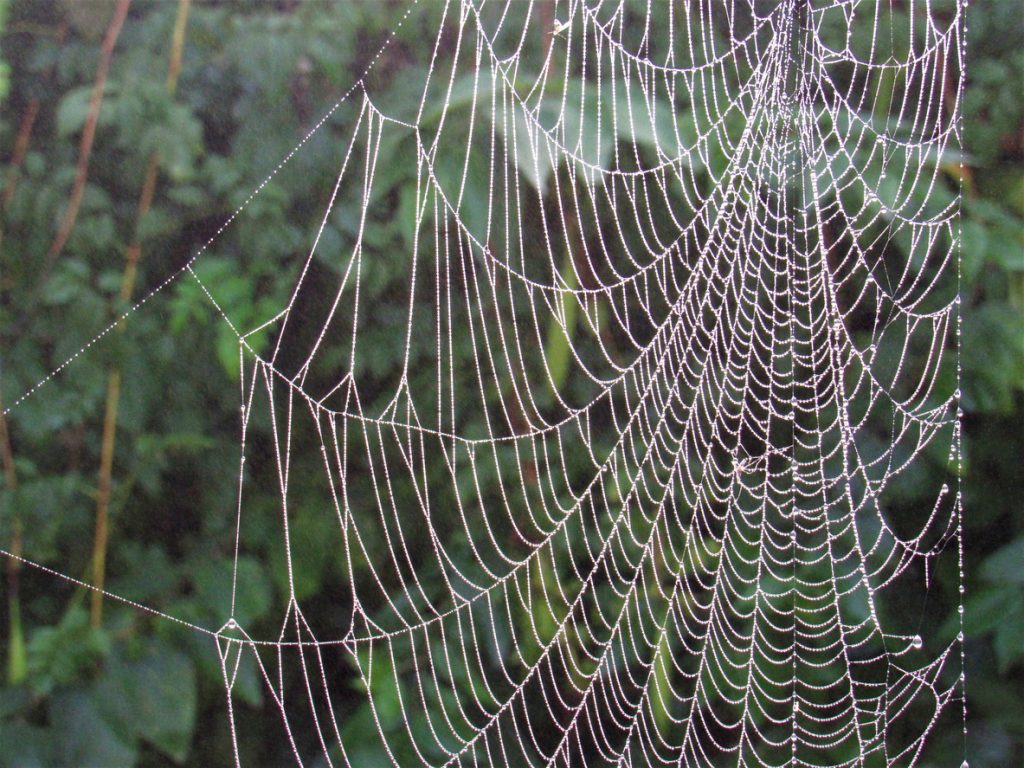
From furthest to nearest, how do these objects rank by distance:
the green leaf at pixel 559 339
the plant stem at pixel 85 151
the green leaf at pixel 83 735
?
the green leaf at pixel 559 339 < the plant stem at pixel 85 151 < the green leaf at pixel 83 735

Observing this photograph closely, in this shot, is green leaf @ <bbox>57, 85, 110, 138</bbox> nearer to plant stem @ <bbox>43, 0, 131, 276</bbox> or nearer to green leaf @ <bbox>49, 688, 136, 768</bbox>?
plant stem @ <bbox>43, 0, 131, 276</bbox>

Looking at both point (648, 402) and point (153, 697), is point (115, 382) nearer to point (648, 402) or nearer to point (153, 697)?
point (153, 697)

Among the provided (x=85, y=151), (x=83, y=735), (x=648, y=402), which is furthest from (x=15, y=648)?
(x=648, y=402)

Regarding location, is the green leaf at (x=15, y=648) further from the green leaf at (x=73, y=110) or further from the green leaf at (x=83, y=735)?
the green leaf at (x=73, y=110)

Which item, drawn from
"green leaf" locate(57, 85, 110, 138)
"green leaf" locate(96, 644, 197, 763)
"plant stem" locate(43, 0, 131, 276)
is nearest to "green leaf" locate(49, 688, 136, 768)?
"green leaf" locate(96, 644, 197, 763)

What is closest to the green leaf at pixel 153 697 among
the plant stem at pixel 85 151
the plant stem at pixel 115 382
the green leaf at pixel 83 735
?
the green leaf at pixel 83 735

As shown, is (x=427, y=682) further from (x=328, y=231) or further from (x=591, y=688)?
(x=328, y=231)

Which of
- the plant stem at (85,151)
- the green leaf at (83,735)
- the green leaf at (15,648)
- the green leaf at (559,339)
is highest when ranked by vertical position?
the plant stem at (85,151)

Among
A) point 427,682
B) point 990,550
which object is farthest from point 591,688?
point 990,550
